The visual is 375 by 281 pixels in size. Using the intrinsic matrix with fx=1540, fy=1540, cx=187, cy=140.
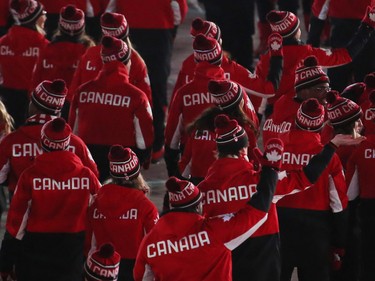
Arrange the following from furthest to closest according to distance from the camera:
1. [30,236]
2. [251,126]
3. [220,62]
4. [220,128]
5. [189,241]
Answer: [220,62], [251,126], [30,236], [220,128], [189,241]

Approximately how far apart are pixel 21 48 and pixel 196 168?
148 inches

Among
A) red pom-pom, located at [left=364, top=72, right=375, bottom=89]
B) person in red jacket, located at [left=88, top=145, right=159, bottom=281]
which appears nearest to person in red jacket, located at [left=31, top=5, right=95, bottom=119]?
red pom-pom, located at [left=364, top=72, right=375, bottom=89]

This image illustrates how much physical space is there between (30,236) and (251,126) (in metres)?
2.08

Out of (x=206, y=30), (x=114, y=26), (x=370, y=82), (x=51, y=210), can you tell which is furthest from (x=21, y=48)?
(x=51, y=210)

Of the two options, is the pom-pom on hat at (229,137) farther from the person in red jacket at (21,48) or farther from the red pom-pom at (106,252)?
the person in red jacket at (21,48)

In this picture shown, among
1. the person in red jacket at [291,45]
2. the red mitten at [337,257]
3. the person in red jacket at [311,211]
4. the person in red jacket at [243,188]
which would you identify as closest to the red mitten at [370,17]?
the person in red jacket at [291,45]

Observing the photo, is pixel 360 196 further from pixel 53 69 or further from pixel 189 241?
pixel 53 69

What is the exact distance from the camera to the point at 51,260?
1188cm

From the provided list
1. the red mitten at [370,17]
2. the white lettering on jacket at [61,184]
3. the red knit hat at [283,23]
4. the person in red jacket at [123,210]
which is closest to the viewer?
the person in red jacket at [123,210]

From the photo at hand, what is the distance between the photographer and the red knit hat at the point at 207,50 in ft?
44.2

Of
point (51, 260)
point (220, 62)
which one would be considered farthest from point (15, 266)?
point (220, 62)

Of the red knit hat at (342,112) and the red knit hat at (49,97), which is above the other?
the red knit hat at (342,112)

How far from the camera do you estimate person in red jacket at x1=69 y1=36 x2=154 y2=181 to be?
530 inches

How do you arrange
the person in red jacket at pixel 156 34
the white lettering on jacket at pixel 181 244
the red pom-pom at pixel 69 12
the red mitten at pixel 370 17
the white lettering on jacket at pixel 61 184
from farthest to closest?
the person in red jacket at pixel 156 34, the red pom-pom at pixel 69 12, the red mitten at pixel 370 17, the white lettering on jacket at pixel 61 184, the white lettering on jacket at pixel 181 244
